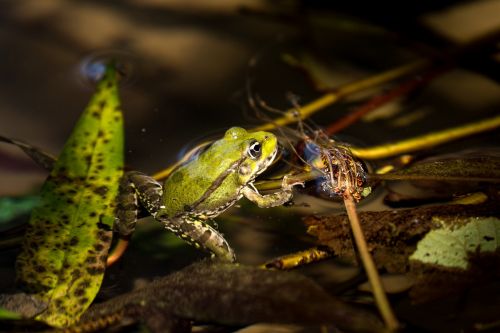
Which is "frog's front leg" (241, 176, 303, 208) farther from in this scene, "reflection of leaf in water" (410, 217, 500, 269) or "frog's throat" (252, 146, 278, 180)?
"reflection of leaf in water" (410, 217, 500, 269)

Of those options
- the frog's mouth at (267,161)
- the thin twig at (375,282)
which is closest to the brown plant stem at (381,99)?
the frog's mouth at (267,161)

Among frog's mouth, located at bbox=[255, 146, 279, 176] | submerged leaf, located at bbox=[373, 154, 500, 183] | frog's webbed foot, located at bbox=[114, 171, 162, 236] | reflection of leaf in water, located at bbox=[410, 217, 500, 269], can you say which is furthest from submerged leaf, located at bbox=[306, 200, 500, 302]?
frog's webbed foot, located at bbox=[114, 171, 162, 236]

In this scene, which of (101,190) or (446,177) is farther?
(101,190)

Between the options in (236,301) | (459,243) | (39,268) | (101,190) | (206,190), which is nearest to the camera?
(236,301)

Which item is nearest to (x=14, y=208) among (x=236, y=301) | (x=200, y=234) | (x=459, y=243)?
(x=200, y=234)

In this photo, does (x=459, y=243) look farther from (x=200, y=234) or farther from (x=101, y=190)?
(x=101, y=190)

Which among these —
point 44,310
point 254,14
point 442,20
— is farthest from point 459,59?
point 44,310
